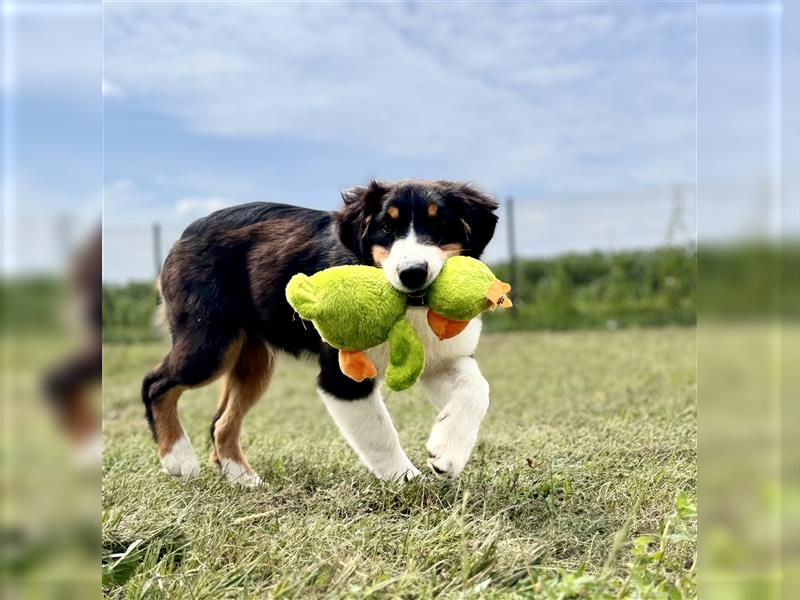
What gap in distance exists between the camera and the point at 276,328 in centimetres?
372

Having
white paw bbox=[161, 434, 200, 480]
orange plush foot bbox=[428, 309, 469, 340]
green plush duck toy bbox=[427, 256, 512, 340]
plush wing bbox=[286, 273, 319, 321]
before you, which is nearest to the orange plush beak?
green plush duck toy bbox=[427, 256, 512, 340]

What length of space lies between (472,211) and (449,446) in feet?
3.40

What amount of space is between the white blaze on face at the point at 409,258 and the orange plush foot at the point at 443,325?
190 mm

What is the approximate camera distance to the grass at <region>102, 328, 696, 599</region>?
232 cm

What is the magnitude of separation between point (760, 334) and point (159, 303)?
352 cm

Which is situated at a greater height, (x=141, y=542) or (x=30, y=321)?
(x=30, y=321)

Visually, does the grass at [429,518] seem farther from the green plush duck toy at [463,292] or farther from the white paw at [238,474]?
the green plush duck toy at [463,292]

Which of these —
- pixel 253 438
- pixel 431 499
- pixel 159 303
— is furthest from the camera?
pixel 253 438

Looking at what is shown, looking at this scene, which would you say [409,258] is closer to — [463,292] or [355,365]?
[463,292]

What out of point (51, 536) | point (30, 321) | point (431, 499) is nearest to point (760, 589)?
point (51, 536)

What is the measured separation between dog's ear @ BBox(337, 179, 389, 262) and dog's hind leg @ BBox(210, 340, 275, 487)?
36.1 inches

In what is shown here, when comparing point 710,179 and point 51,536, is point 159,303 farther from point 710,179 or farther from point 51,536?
point 710,179

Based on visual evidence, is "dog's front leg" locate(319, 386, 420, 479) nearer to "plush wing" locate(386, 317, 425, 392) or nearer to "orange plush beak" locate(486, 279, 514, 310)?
"plush wing" locate(386, 317, 425, 392)

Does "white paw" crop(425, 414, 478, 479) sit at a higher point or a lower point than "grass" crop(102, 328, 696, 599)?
higher
